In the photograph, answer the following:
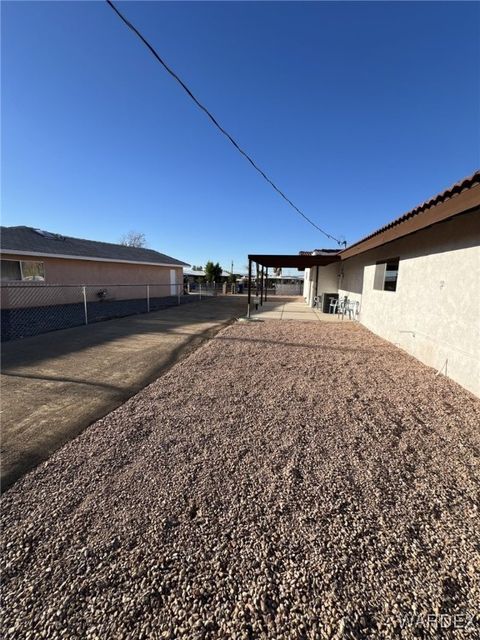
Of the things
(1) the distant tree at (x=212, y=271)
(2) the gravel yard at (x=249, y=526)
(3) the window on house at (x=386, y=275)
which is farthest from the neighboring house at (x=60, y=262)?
(1) the distant tree at (x=212, y=271)

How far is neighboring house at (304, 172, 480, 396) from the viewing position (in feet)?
12.8

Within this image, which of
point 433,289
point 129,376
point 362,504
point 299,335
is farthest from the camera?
point 299,335

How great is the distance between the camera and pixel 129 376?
182 inches

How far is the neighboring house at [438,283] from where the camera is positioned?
3.89 m

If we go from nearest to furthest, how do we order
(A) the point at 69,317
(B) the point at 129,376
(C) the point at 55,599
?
(C) the point at 55,599
(B) the point at 129,376
(A) the point at 69,317

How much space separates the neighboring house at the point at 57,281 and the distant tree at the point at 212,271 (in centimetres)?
1770

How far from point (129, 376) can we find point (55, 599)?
134 inches

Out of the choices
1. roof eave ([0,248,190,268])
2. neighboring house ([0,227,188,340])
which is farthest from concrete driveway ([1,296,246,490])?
roof eave ([0,248,190,268])

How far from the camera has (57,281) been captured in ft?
46.7

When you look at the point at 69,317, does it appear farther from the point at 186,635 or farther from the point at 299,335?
the point at 186,635

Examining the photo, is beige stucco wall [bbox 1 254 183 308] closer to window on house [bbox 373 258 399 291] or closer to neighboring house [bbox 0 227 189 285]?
neighboring house [bbox 0 227 189 285]

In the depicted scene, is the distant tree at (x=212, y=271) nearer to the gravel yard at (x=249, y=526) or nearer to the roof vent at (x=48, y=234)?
the roof vent at (x=48, y=234)

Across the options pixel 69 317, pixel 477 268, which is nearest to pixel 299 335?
pixel 477 268

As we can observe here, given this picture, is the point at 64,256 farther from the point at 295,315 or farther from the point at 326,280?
the point at 326,280
